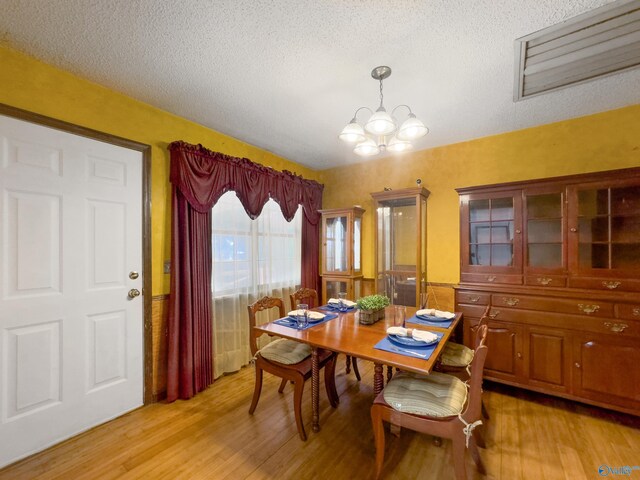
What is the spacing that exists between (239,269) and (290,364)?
1.31 m

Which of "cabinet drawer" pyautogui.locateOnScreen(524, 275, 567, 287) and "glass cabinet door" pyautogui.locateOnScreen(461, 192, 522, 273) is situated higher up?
"glass cabinet door" pyautogui.locateOnScreen(461, 192, 522, 273)

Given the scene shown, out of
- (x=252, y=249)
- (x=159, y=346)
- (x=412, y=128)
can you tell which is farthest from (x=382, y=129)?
(x=159, y=346)

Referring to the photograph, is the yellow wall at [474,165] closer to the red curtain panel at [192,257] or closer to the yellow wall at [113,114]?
the red curtain panel at [192,257]

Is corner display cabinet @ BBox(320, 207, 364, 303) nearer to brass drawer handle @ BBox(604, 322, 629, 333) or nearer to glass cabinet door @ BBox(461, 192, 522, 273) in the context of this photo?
glass cabinet door @ BBox(461, 192, 522, 273)

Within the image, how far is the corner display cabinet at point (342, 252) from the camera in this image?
11.5 feet

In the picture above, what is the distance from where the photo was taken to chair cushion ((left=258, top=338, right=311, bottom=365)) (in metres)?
1.97

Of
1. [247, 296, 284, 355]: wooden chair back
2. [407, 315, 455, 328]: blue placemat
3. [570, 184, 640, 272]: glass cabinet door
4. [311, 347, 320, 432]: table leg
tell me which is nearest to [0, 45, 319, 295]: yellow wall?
[247, 296, 284, 355]: wooden chair back

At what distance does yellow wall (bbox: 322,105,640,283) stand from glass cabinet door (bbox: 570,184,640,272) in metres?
0.39

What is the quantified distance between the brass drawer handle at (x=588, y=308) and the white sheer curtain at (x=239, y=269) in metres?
2.82

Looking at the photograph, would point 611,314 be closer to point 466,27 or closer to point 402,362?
point 402,362

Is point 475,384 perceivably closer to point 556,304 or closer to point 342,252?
point 556,304

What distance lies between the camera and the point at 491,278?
2.54 m

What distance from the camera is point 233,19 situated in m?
1.43

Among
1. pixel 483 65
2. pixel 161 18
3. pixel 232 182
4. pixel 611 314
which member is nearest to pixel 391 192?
pixel 483 65
